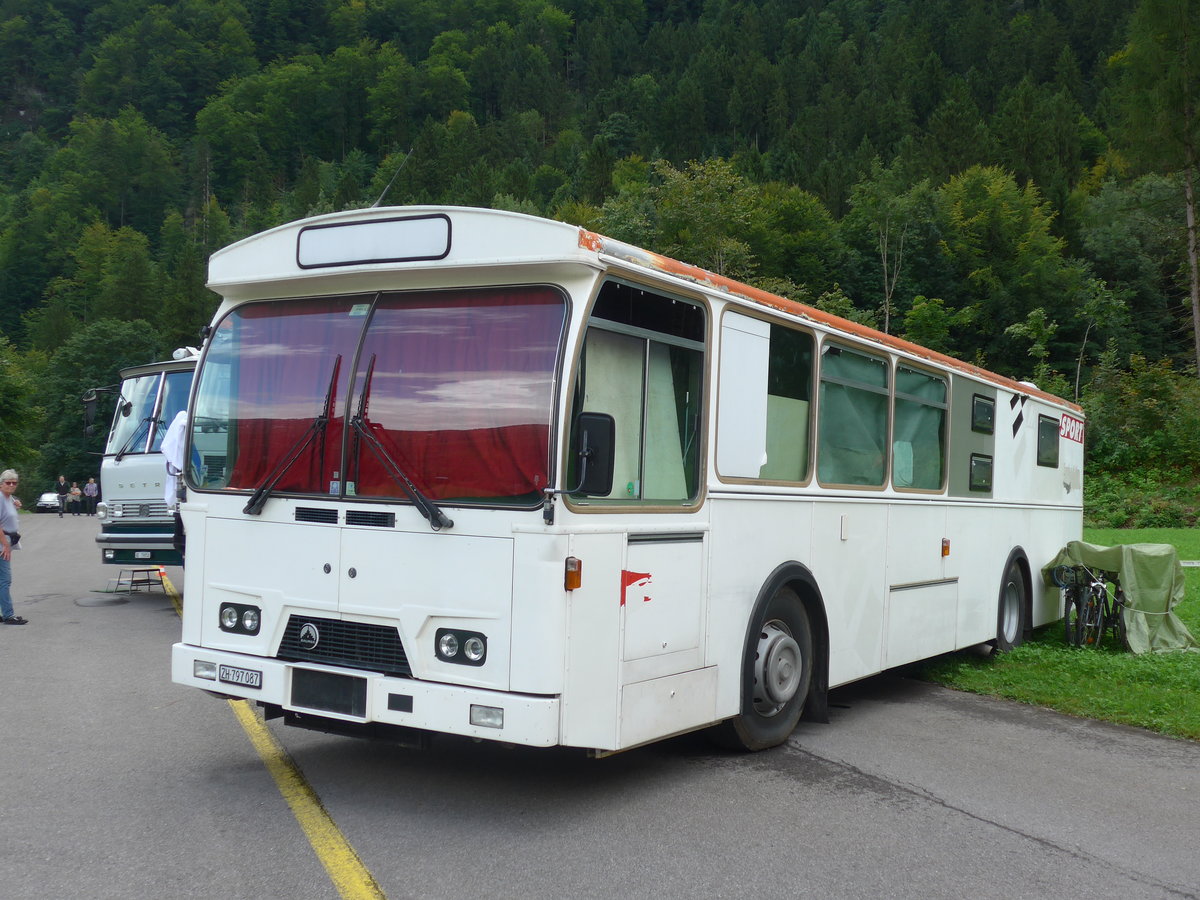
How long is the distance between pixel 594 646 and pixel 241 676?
1.95 m

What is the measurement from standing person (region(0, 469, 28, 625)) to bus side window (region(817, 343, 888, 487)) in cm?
913

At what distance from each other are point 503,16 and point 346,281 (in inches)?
5337

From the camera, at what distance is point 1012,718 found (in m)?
8.78

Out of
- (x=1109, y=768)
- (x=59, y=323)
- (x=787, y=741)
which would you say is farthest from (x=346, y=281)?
(x=59, y=323)

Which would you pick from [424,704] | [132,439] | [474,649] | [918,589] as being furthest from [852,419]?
[132,439]

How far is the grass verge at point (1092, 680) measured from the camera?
888cm

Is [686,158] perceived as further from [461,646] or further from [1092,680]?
[461,646]

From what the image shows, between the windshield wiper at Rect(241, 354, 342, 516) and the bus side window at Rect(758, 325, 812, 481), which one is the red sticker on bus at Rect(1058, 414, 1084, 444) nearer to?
the bus side window at Rect(758, 325, 812, 481)

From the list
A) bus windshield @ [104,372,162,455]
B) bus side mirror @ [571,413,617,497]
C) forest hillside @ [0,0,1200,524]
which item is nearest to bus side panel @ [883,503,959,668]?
bus side mirror @ [571,413,617,497]

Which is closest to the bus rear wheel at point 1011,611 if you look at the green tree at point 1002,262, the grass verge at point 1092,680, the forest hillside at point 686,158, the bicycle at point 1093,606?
the grass verge at point 1092,680

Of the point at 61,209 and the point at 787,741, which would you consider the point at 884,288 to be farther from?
the point at 61,209

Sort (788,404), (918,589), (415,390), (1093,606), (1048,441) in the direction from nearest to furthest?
(415,390) → (788,404) → (918,589) → (1093,606) → (1048,441)

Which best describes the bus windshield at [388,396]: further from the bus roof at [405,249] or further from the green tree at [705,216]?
the green tree at [705,216]

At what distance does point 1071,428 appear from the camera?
1403cm
